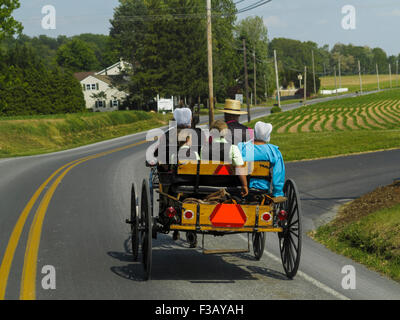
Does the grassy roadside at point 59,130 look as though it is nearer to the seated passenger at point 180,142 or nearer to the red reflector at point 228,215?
the seated passenger at point 180,142

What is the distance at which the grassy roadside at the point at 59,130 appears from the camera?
37719 mm

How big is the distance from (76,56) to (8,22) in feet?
292

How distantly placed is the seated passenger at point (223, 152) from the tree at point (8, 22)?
4951 cm

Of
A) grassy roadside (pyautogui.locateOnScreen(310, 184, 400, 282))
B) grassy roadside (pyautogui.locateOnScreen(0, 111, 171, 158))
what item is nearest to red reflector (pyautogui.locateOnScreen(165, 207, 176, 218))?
grassy roadside (pyautogui.locateOnScreen(310, 184, 400, 282))

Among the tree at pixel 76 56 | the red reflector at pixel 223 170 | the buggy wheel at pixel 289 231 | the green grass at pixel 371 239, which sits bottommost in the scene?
the green grass at pixel 371 239

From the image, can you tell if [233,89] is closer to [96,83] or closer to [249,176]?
[96,83]

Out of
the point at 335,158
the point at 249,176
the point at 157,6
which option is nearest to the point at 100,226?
the point at 249,176

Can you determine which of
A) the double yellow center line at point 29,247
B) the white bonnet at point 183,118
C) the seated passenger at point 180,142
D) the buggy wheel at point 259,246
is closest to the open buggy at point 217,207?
the seated passenger at point 180,142

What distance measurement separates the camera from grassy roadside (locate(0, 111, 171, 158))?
124ft

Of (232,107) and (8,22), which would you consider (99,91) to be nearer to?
(8,22)

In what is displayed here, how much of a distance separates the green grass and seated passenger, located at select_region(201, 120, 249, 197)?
2501mm

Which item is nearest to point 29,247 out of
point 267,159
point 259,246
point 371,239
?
point 259,246

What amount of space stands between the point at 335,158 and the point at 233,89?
8049 centimetres

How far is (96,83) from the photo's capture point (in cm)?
10431
